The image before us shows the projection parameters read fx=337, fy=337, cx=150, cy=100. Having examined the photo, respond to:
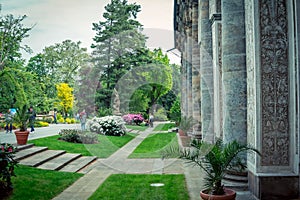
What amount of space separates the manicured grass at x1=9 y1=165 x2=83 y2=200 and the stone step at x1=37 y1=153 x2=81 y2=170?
2.21 feet

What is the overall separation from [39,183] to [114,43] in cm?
3001

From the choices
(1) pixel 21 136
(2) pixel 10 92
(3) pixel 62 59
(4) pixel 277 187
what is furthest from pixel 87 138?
(3) pixel 62 59

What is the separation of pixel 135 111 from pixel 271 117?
116ft

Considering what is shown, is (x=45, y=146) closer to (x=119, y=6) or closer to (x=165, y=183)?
(x=165, y=183)

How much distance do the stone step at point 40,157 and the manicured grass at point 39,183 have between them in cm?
65

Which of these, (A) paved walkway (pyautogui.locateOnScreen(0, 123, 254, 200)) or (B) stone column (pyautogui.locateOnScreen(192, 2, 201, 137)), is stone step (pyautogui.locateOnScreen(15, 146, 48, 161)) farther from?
(B) stone column (pyautogui.locateOnScreen(192, 2, 201, 137))

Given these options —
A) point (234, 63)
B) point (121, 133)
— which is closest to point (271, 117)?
point (234, 63)

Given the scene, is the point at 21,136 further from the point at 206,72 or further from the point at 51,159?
the point at 206,72

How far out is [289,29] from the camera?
633 centimetres

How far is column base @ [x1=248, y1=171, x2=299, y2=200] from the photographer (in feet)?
20.4

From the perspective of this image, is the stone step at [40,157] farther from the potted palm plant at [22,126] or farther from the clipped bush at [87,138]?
the clipped bush at [87,138]

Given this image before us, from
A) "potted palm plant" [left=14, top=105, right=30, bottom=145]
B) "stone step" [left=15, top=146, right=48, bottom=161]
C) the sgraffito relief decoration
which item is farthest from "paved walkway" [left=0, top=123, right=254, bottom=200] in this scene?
"potted palm plant" [left=14, top=105, right=30, bottom=145]

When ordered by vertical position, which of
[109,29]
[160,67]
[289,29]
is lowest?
[289,29]

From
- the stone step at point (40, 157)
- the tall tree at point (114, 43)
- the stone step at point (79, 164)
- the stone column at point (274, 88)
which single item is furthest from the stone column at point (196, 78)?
the tall tree at point (114, 43)
